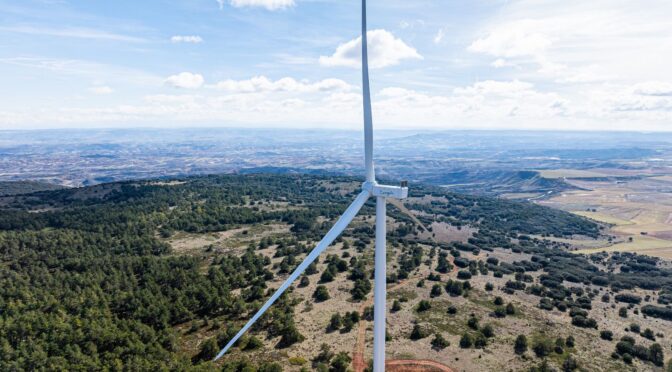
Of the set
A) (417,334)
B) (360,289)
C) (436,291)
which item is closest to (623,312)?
(436,291)

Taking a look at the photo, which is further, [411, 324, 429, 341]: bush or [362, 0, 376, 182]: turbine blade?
[411, 324, 429, 341]: bush

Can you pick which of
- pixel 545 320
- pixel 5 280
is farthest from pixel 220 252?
pixel 545 320

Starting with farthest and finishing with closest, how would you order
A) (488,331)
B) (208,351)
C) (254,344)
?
(488,331), (254,344), (208,351)

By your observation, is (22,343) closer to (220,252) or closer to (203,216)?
(220,252)

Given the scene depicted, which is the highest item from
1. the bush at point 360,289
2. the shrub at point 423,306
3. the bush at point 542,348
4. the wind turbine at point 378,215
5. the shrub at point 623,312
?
the wind turbine at point 378,215

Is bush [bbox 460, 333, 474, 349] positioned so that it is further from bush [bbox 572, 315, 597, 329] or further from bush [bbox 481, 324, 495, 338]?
bush [bbox 572, 315, 597, 329]

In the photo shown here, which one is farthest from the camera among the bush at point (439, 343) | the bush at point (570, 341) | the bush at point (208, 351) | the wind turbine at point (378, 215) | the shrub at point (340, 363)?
the bush at point (570, 341)

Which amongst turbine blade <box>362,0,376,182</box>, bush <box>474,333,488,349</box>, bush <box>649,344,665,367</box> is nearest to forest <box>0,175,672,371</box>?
bush <box>474,333,488,349</box>

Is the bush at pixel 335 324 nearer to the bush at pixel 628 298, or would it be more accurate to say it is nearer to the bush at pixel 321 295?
the bush at pixel 321 295

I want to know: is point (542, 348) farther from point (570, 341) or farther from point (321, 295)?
point (321, 295)

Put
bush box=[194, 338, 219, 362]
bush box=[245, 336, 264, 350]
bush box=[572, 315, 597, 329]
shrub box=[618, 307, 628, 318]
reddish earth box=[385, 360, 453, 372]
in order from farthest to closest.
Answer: shrub box=[618, 307, 628, 318] → bush box=[572, 315, 597, 329] → bush box=[245, 336, 264, 350] → bush box=[194, 338, 219, 362] → reddish earth box=[385, 360, 453, 372]

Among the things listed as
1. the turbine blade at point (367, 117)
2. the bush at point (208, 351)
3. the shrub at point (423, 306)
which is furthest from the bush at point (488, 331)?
the bush at point (208, 351)
